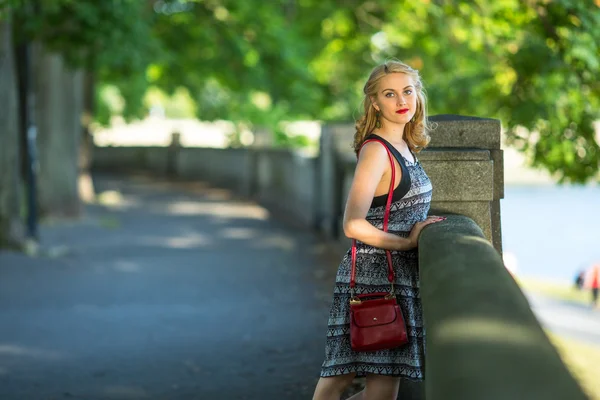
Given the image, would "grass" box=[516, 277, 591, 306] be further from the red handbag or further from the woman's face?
the red handbag

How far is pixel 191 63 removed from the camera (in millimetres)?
30438

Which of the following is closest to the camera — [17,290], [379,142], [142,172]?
[379,142]

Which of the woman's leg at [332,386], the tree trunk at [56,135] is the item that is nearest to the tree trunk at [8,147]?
the tree trunk at [56,135]

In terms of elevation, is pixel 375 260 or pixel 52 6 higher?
pixel 52 6

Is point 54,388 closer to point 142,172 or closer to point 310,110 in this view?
point 310,110

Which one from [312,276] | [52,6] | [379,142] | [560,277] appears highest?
[52,6]

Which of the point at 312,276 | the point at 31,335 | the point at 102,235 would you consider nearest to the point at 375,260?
the point at 31,335

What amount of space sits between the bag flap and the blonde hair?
644mm

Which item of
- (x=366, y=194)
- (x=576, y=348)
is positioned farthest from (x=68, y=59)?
(x=366, y=194)

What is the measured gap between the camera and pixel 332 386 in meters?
4.44

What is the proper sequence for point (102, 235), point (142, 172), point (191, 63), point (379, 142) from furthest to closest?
point (142, 172) < point (191, 63) < point (102, 235) < point (379, 142)

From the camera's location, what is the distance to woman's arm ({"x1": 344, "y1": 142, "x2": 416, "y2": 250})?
13.5ft

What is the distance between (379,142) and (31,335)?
5.87 m

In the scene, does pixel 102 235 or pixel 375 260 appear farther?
pixel 102 235
